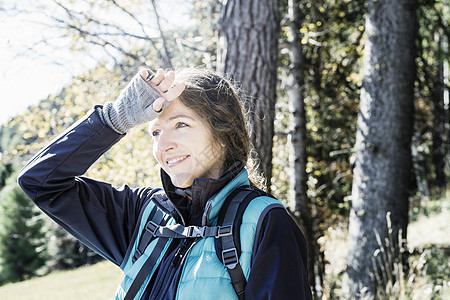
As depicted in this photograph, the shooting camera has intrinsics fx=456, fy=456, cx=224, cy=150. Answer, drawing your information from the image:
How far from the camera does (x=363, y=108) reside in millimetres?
5656

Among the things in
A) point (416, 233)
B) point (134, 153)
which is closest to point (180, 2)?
point (134, 153)

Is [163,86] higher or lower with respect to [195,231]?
higher

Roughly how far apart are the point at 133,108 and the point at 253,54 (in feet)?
6.12

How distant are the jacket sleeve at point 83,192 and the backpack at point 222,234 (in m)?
0.21

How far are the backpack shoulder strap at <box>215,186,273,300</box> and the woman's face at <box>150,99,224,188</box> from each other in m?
0.22

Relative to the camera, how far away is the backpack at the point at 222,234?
1562mm

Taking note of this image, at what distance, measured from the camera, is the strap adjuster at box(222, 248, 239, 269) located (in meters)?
Result: 1.56

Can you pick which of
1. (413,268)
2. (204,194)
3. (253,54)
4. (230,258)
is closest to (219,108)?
(204,194)

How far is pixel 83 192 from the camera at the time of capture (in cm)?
208

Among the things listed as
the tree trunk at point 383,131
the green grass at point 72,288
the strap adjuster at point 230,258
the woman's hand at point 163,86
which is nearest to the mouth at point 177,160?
the woman's hand at point 163,86

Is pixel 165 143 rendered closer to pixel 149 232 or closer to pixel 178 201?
pixel 178 201

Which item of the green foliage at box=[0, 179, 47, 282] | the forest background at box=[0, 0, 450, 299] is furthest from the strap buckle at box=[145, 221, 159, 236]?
the green foliage at box=[0, 179, 47, 282]

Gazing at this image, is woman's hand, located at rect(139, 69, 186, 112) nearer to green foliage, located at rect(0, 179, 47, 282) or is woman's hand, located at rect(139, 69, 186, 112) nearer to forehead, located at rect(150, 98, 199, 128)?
forehead, located at rect(150, 98, 199, 128)

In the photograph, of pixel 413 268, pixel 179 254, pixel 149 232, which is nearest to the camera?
pixel 179 254
